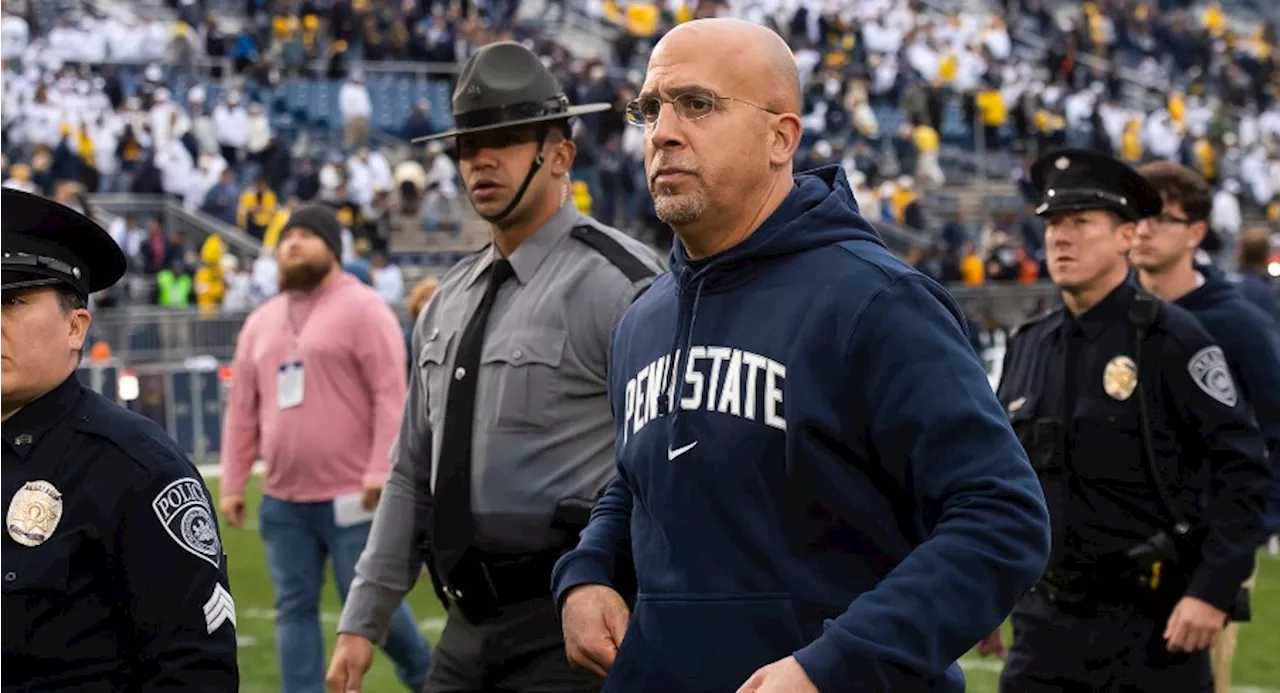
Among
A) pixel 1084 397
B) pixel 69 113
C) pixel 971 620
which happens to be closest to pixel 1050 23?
pixel 69 113

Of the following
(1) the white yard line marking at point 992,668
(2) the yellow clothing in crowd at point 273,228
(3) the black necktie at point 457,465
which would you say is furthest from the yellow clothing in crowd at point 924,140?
(3) the black necktie at point 457,465

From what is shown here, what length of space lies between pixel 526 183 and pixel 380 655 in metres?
5.68

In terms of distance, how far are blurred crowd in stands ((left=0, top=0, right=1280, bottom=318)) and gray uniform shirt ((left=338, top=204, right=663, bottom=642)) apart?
18174 millimetres

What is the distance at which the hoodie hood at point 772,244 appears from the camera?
3184 millimetres

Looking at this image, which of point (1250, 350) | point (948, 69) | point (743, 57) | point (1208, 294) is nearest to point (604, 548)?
point (743, 57)

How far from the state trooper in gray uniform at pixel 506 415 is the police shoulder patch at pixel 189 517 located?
1116 millimetres

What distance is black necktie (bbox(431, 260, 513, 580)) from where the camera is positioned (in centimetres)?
474

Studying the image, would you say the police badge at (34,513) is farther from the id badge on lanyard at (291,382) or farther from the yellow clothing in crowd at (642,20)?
the yellow clothing in crowd at (642,20)

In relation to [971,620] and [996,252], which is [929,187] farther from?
[971,620]

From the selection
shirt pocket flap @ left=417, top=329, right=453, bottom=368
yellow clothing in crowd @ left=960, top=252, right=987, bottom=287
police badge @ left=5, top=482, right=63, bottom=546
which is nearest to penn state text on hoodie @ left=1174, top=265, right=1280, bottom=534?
shirt pocket flap @ left=417, top=329, right=453, bottom=368

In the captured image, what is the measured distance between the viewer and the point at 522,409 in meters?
4.72

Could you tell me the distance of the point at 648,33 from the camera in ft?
121

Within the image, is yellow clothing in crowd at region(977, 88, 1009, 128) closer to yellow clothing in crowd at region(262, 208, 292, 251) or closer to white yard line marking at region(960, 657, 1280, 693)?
yellow clothing in crowd at region(262, 208, 292, 251)

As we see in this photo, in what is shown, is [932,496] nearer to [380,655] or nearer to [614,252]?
[614,252]
